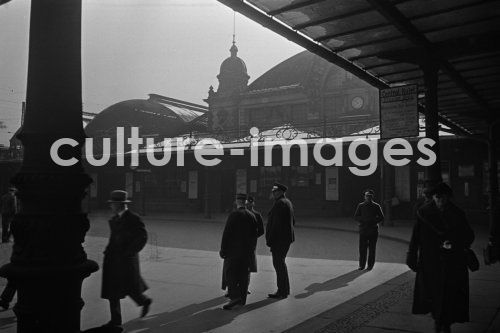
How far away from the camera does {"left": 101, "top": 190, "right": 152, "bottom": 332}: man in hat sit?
17.5ft

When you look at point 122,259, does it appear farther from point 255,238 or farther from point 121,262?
point 255,238

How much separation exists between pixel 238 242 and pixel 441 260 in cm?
286

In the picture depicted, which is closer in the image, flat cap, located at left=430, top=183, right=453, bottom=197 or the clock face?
flat cap, located at left=430, top=183, right=453, bottom=197

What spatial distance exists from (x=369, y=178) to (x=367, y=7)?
59.0 ft

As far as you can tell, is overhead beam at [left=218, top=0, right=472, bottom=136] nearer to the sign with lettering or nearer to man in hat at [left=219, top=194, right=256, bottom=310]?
the sign with lettering

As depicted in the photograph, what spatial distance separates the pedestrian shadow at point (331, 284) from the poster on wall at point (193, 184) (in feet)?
59.1

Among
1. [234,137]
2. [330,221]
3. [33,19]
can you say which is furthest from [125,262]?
[234,137]

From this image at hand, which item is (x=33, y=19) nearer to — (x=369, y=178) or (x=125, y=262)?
(x=125, y=262)

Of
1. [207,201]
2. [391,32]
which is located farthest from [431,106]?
[207,201]

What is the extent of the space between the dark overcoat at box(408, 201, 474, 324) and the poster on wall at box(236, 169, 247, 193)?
19443mm

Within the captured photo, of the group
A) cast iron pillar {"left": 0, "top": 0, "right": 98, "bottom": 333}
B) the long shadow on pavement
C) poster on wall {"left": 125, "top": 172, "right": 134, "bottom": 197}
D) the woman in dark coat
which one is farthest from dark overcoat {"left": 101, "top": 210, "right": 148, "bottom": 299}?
poster on wall {"left": 125, "top": 172, "right": 134, "bottom": 197}

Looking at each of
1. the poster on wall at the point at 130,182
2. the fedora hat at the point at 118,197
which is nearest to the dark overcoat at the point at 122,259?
the fedora hat at the point at 118,197

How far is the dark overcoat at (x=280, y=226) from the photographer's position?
23.8ft

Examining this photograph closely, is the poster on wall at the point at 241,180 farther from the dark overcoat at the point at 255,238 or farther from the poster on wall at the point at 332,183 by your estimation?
the dark overcoat at the point at 255,238
